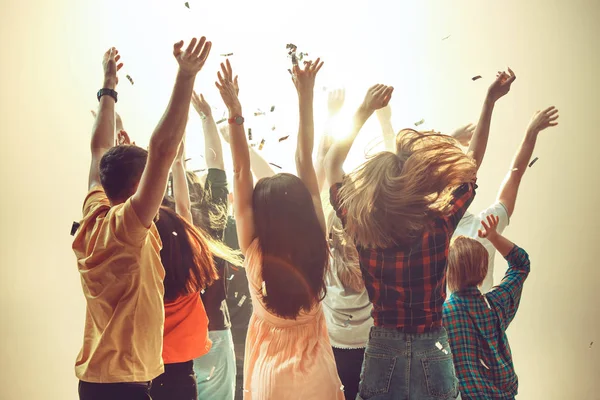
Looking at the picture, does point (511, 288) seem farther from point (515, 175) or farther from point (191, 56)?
point (191, 56)

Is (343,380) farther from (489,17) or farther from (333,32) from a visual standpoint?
(489,17)

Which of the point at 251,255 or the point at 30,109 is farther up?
the point at 30,109

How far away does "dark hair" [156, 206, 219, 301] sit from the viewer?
1.75 m

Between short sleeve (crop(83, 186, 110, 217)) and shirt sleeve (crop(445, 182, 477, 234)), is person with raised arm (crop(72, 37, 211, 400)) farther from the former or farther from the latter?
shirt sleeve (crop(445, 182, 477, 234))

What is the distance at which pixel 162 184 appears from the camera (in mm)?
1346

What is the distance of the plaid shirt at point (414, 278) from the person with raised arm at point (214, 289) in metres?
0.79

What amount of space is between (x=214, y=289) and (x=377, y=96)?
102 centimetres

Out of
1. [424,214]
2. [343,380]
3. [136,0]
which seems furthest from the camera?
[136,0]

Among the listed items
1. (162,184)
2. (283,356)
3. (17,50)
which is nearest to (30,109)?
(17,50)

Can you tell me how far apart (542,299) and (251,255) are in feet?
7.54

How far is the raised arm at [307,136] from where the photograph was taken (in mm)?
1838

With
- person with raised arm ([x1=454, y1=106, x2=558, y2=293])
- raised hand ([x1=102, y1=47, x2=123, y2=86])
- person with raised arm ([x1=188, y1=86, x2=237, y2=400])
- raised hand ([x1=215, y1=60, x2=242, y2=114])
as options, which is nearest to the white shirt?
person with raised arm ([x1=454, y1=106, x2=558, y2=293])

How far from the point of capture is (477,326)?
2.01 metres

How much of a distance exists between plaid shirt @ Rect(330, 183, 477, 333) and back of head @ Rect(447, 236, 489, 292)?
0.39 m
